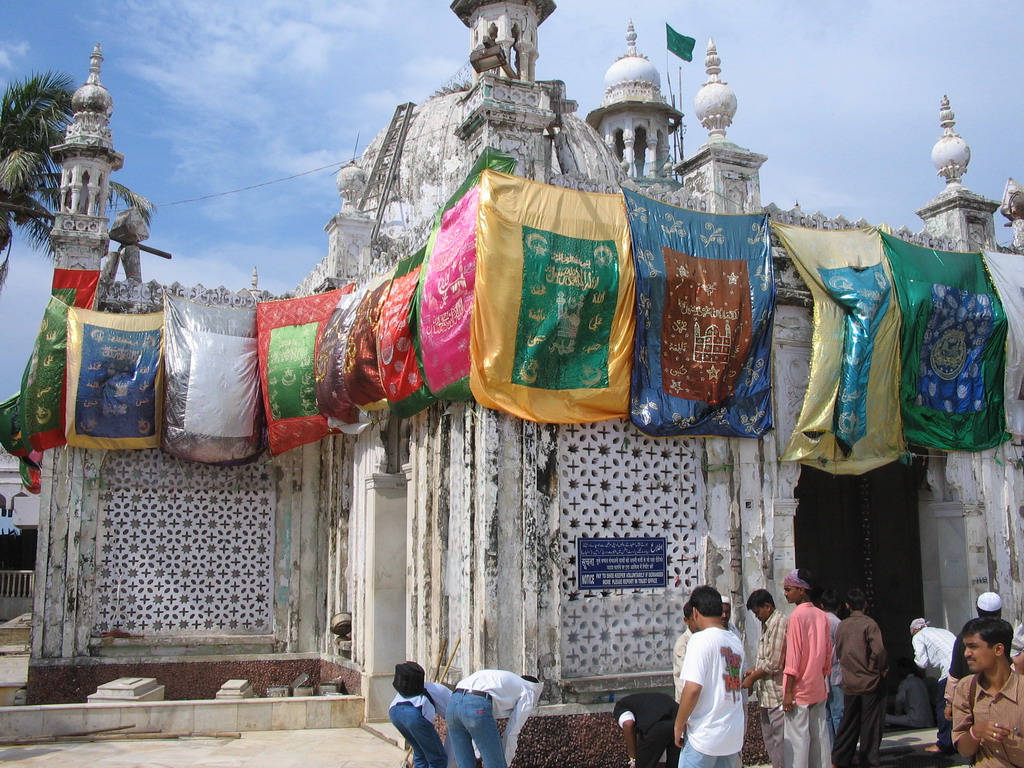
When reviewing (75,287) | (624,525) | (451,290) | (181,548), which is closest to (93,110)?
(75,287)

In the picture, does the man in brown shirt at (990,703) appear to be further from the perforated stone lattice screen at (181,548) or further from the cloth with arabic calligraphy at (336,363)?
the perforated stone lattice screen at (181,548)

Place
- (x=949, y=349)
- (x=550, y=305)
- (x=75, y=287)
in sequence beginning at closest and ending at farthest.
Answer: (x=550, y=305)
(x=949, y=349)
(x=75, y=287)

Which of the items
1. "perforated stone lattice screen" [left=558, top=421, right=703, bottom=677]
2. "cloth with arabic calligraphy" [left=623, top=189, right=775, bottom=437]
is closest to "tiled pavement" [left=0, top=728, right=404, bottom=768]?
"perforated stone lattice screen" [left=558, top=421, right=703, bottom=677]

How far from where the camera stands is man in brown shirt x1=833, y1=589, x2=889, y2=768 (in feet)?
24.3

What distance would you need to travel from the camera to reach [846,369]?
29.6ft

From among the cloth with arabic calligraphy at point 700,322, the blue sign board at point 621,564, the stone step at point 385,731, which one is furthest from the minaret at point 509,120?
the stone step at point 385,731

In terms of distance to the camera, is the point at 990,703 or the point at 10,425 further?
the point at 10,425

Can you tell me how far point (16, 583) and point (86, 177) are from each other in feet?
43.1

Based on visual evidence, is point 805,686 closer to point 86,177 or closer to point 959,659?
point 959,659

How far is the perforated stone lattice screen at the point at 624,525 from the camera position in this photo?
8078 millimetres

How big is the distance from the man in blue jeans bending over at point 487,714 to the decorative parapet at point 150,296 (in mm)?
7587

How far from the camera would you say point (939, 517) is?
999 cm

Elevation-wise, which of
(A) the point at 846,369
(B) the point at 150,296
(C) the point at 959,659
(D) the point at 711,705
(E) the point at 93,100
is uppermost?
(E) the point at 93,100

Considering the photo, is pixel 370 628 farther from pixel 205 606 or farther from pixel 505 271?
pixel 505 271
